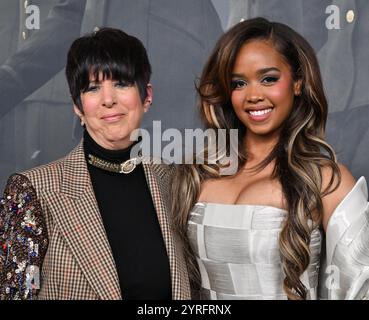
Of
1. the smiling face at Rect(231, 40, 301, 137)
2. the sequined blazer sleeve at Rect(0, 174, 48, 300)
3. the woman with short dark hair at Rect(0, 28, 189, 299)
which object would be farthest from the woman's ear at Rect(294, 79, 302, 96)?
the sequined blazer sleeve at Rect(0, 174, 48, 300)

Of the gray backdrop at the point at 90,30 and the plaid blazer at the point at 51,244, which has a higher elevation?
the gray backdrop at the point at 90,30

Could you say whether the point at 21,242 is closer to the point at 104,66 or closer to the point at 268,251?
the point at 104,66

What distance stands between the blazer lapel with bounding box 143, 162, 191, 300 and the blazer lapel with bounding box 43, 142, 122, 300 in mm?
174

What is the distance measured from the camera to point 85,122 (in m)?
2.14

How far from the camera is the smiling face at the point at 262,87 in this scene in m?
2.11

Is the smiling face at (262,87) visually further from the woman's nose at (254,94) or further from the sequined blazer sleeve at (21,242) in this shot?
the sequined blazer sleeve at (21,242)

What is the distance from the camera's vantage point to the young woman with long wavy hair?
6.68ft

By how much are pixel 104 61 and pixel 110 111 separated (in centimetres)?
14

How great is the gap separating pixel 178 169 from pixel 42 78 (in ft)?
3.80

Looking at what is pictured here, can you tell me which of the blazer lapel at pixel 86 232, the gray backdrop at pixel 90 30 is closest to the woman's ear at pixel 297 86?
the blazer lapel at pixel 86 232

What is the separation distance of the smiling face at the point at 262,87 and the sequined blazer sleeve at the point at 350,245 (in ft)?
1.04

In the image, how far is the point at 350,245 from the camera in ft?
6.59

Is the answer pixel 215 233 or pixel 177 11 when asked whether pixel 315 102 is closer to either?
pixel 215 233

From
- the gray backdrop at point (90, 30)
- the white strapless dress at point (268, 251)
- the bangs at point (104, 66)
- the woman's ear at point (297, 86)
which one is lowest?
the white strapless dress at point (268, 251)
